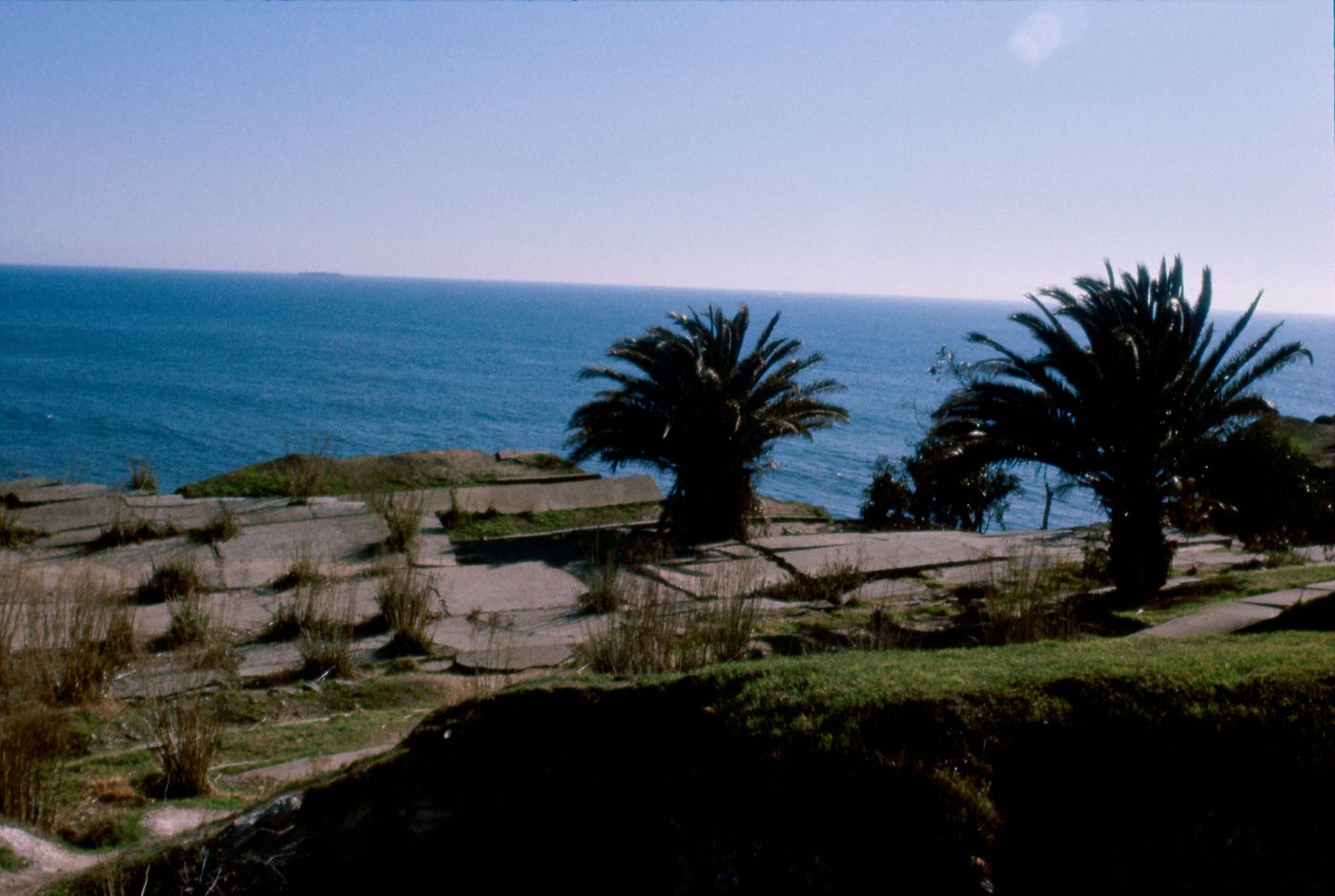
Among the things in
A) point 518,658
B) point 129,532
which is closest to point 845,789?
point 518,658

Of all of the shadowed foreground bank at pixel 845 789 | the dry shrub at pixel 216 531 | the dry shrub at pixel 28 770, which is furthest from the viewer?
the dry shrub at pixel 216 531

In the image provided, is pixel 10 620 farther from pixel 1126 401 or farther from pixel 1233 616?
pixel 1126 401

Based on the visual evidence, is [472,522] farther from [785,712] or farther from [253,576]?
[785,712]

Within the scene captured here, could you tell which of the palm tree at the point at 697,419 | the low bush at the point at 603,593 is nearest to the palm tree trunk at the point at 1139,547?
the low bush at the point at 603,593

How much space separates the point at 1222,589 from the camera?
10.4 metres

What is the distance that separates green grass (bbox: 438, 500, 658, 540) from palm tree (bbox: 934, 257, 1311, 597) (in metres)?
6.29

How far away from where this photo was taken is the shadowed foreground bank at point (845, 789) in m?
3.14

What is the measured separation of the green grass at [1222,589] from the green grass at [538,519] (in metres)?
7.96

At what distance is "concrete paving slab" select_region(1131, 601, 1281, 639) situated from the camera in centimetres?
698

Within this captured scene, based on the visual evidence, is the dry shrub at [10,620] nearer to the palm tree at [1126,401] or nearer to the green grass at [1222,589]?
the green grass at [1222,589]

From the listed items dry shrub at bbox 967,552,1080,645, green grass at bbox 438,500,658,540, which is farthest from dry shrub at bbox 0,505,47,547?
dry shrub at bbox 967,552,1080,645

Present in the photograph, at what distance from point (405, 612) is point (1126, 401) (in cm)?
770

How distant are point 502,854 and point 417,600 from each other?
538 cm

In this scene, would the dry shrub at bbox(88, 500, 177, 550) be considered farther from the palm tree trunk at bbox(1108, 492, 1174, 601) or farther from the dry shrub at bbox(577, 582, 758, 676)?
the palm tree trunk at bbox(1108, 492, 1174, 601)
